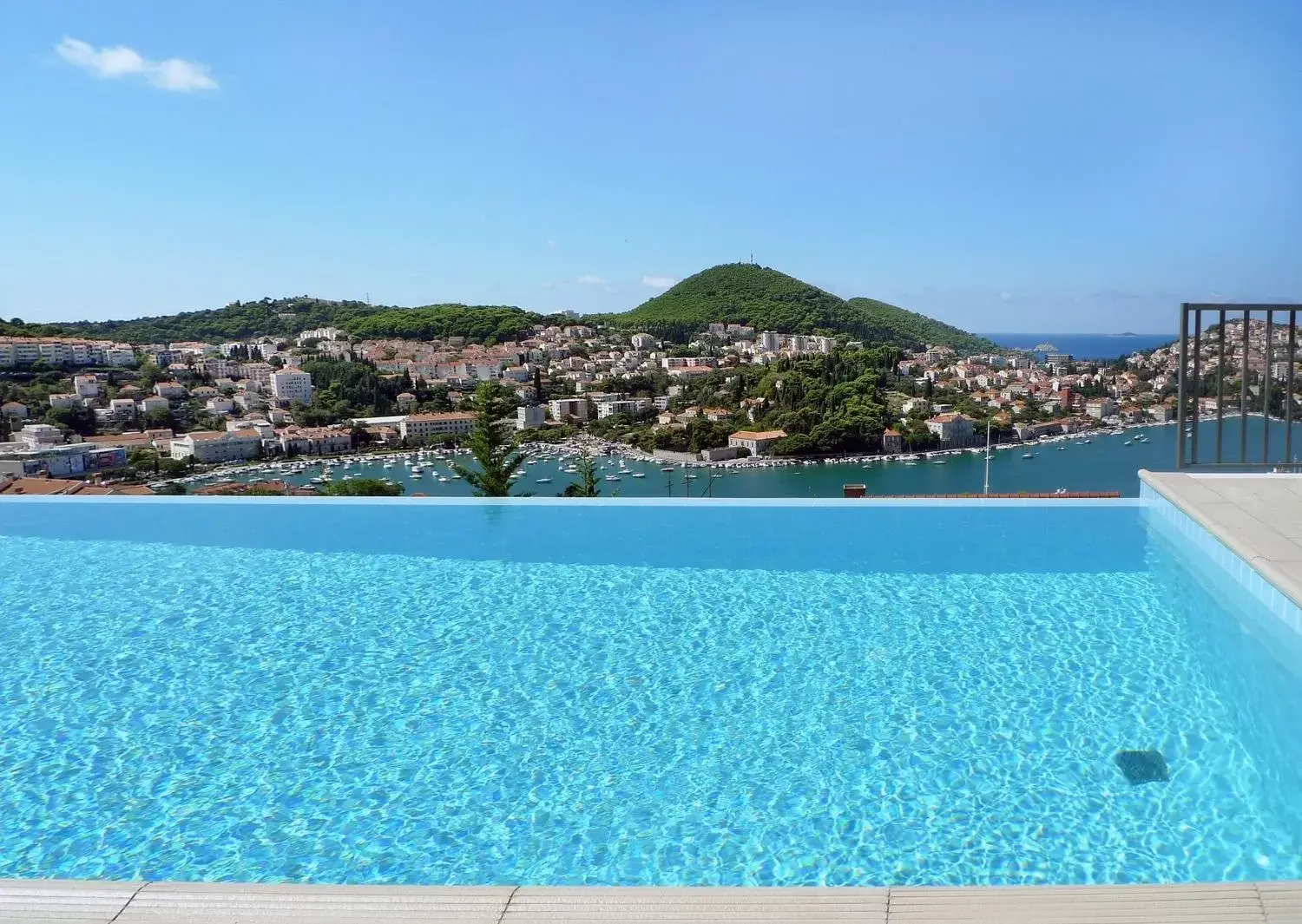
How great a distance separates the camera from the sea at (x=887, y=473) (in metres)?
32.4

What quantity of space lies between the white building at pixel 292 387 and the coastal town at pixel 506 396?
0.09m

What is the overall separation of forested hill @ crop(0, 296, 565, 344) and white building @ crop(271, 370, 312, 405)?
9060mm

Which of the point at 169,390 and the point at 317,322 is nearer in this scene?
the point at 169,390

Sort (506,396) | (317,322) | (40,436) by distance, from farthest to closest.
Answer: (317,322) < (506,396) < (40,436)

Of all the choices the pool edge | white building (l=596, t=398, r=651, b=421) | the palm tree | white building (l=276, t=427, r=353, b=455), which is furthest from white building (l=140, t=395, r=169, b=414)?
the pool edge

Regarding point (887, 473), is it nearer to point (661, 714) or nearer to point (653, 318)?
point (653, 318)

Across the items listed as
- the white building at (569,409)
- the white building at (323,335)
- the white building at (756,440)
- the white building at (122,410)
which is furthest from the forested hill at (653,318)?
the white building at (756,440)

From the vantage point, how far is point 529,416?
4172cm

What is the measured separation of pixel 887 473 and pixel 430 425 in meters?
20.5

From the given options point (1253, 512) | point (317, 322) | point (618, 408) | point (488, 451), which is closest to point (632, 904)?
point (1253, 512)

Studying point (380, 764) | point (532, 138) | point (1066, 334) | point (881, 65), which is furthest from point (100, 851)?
point (1066, 334)

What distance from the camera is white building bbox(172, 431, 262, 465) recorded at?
1192 inches

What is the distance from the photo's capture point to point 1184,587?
12.0 ft

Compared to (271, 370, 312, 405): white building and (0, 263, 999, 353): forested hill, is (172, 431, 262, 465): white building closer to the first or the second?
(271, 370, 312, 405): white building
